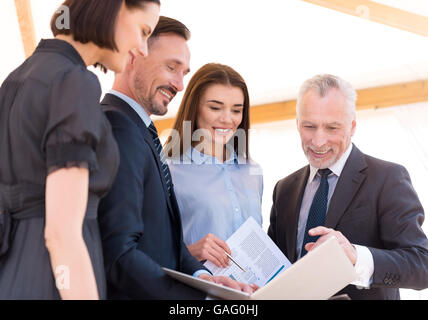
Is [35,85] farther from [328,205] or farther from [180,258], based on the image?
[328,205]

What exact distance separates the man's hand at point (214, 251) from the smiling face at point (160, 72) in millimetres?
531

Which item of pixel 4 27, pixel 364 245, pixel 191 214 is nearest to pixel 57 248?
pixel 191 214

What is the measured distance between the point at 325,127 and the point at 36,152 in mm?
1664

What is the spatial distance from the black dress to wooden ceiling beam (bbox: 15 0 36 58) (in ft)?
17.1

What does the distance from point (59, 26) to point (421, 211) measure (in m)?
1.67

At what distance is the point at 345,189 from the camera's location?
233 cm

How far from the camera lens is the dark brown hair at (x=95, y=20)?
1.24m

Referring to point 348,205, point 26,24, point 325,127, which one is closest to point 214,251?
point 348,205

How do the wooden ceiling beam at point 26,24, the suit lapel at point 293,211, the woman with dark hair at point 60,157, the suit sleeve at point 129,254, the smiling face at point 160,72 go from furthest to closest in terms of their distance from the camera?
the wooden ceiling beam at point 26,24 < the suit lapel at point 293,211 < the smiling face at point 160,72 < the suit sleeve at point 129,254 < the woman with dark hair at point 60,157

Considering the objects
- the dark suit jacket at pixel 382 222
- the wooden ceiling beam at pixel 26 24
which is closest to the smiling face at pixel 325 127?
the dark suit jacket at pixel 382 222

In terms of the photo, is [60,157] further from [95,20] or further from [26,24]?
[26,24]

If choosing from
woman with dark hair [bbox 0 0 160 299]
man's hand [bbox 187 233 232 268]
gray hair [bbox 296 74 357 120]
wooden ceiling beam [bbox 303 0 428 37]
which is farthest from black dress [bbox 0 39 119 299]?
wooden ceiling beam [bbox 303 0 428 37]

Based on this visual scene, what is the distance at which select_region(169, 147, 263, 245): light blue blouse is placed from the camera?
A: 2.33 m

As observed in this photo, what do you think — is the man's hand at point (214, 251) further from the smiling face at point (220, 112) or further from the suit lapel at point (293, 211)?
the smiling face at point (220, 112)
